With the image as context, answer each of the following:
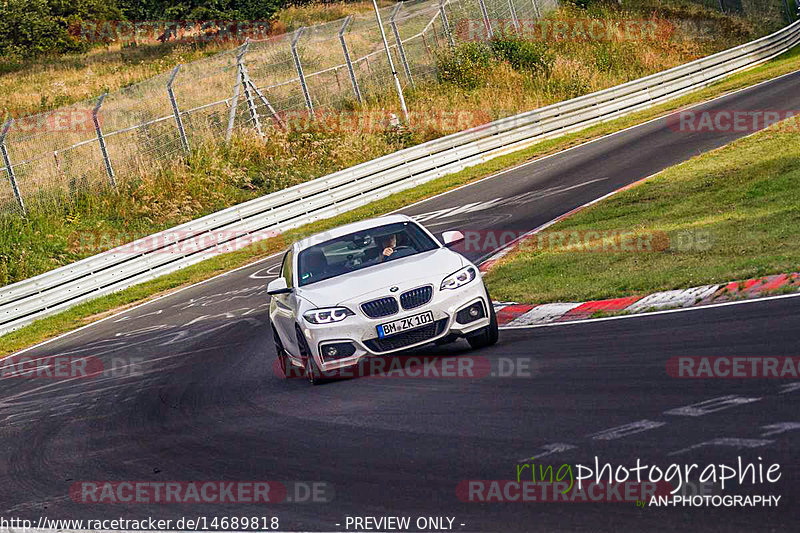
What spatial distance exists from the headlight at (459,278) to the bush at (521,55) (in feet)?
113

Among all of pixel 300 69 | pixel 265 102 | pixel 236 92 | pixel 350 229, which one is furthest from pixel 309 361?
pixel 300 69

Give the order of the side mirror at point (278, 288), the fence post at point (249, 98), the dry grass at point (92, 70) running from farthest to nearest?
the dry grass at point (92, 70)
the fence post at point (249, 98)
the side mirror at point (278, 288)

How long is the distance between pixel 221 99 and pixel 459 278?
26.0 metres

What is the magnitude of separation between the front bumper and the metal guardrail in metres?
15.2

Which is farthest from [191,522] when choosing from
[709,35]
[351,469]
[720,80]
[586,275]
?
[709,35]

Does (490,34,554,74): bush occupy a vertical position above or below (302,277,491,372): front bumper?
below

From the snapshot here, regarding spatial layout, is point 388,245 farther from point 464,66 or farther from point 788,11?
point 788,11

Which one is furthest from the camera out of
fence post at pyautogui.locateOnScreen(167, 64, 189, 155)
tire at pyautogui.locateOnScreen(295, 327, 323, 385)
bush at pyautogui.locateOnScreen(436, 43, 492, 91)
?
bush at pyautogui.locateOnScreen(436, 43, 492, 91)

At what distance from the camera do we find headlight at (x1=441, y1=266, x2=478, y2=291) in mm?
9999

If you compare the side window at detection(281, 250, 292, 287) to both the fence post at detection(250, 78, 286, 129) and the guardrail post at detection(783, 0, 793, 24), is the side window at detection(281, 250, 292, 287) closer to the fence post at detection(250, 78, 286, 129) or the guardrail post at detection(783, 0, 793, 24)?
the fence post at detection(250, 78, 286, 129)

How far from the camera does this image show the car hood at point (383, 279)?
32.7 feet

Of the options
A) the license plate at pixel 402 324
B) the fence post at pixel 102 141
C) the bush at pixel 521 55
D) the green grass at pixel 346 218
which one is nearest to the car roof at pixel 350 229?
the license plate at pixel 402 324

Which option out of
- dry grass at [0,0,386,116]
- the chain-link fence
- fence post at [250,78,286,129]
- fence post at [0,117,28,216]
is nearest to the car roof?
fence post at [0,117,28,216]

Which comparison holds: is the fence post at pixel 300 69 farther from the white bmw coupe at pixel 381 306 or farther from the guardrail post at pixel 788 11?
the guardrail post at pixel 788 11
